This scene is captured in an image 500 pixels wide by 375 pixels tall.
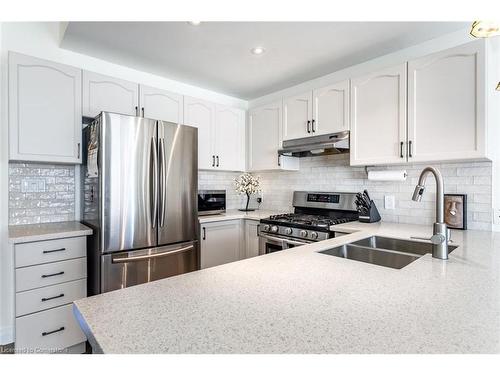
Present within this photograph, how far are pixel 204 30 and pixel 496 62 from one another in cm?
206

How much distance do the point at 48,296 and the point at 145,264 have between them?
651mm

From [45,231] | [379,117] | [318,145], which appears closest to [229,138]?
[318,145]

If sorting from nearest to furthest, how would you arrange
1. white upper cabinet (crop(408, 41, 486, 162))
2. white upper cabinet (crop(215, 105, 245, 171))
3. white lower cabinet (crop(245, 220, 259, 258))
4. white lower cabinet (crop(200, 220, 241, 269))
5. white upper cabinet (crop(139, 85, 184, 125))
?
white upper cabinet (crop(408, 41, 486, 162)), white upper cabinet (crop(139, 85, 184, 125)), white lower cabinet (crop(200, 220, 241, 269)), white lower cabinet (crop(245, 220, 259, 258)), white upper cabinet (crop(215, 105, 245, 171))

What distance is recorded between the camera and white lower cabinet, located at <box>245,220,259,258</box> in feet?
9.84

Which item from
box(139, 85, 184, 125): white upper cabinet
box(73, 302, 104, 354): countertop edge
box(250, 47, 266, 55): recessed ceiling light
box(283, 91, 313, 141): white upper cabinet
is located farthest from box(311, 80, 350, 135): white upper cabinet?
box(73, 302, 104, 354): countertop edge

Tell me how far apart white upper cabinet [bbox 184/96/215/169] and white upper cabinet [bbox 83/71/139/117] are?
578 mm

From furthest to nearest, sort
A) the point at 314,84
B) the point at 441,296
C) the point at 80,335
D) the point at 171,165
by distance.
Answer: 1. the point at 314,84
2. the point at 171,165
3. the point at 80,335
4. the point at 441,296

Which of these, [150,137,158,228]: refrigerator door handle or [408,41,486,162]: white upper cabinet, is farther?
[150,137,158,228]: refrigerator door handle

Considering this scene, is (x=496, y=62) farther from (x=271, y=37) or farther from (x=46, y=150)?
(x=46, y=150)

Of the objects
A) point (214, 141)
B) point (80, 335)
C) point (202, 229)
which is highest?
point (214, 141)

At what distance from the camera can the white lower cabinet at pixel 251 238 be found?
118 inches

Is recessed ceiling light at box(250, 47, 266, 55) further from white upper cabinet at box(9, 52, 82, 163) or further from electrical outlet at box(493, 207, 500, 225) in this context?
electrical outlet at box(493, 207, 500, 225)

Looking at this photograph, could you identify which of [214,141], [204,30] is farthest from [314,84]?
[204,30]
